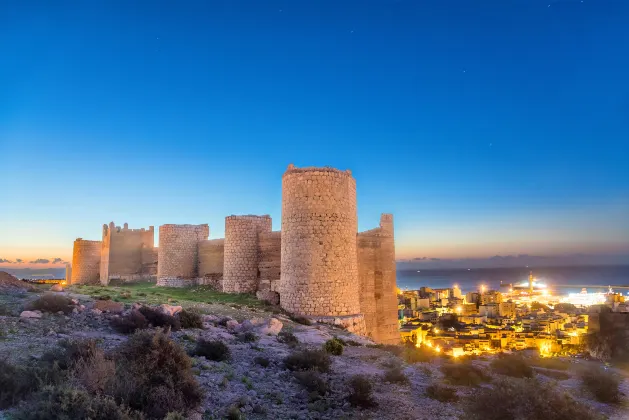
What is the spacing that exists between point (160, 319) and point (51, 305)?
2942 millimetres

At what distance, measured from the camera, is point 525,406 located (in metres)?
6.15

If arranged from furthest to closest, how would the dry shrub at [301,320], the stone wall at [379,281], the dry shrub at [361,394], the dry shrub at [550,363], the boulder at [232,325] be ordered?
the stone wall at [379,281] < the dry shrub at [301,320] < the boulder at [232,325] < the dry shrub at [550,363] < the dry shrub at [361,394]

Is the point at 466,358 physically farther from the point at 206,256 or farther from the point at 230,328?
the point at 206,256

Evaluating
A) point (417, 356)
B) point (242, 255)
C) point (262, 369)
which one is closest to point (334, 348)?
point (417, 356)

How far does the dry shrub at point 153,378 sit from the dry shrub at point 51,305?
451 centimetres

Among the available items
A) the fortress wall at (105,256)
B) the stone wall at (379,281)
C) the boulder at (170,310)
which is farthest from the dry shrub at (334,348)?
the fortress wall at (105,256)

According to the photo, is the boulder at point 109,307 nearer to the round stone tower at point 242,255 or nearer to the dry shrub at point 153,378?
the dry shrub at point 153,378

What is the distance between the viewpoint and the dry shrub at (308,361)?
8.59 metres

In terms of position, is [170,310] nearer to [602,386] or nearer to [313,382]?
[313,382]

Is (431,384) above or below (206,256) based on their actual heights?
below

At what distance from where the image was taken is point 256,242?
21656 millimetres

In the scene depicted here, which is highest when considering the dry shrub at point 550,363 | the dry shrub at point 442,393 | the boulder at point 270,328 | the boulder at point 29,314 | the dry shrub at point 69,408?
the boulder at point 29,314

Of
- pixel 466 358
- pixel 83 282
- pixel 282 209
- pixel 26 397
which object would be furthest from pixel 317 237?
pixel 83 282

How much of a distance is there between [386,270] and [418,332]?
14.7 metres
